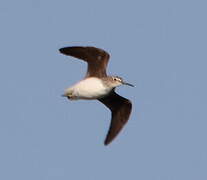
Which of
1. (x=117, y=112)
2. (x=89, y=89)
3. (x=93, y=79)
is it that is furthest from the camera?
(x=117, y=112)

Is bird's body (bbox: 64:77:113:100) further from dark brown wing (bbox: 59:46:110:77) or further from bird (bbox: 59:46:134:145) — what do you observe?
dark brown wing (bbox: 59:46:110:77)

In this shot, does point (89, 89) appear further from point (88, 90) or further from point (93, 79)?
point (93, 79)

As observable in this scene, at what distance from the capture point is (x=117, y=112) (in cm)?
2700

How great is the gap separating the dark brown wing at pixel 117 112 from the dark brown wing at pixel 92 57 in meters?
1.22

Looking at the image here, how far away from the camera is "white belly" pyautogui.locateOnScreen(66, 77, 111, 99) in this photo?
25.1m

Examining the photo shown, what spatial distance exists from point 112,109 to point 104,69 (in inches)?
72.3

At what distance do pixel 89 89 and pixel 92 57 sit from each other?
1.04 m

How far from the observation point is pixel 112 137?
87.4 ft

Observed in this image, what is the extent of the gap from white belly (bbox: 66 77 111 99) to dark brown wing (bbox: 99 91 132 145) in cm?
136

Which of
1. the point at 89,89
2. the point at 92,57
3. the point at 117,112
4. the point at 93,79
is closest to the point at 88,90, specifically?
the point at 89,89

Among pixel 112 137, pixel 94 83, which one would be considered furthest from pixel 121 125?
pixel 94 83

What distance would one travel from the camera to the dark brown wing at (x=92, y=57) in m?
25.3

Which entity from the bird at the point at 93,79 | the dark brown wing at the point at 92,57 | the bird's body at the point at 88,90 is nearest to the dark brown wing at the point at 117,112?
the bird at the point at 93,79

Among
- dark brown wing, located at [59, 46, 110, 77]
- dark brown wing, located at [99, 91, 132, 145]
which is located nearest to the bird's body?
dark brown wing, located at [59, 46, 110, 77]
